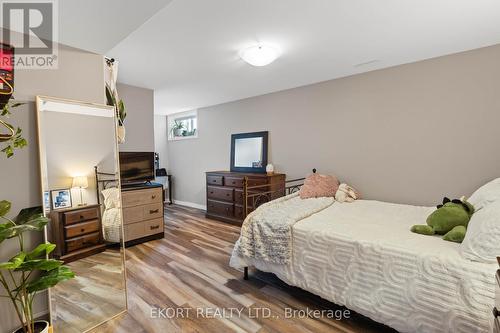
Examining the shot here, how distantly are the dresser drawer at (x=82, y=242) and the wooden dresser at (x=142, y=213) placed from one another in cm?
135

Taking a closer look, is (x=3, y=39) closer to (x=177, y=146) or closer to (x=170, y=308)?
(x=170, y=308)

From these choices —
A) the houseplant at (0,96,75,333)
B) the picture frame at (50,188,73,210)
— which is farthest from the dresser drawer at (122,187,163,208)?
the houseplant at (0,96,75,333)

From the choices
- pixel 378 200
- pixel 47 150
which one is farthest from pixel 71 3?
pixel 378 200

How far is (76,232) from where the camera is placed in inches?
67.5

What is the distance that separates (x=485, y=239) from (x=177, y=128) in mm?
5755

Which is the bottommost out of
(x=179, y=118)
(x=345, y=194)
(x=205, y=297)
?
(x=205, y=297)

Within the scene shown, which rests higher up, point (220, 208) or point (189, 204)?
point (220, 208)

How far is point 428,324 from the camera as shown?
131cm

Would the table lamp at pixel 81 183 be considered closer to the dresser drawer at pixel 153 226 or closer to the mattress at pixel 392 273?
the mattress at pixel 392 273

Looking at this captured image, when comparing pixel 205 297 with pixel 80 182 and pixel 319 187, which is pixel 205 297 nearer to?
pixel 80 182

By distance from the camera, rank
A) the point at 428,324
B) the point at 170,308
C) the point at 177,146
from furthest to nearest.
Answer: the point at 177,146 → the point at 170,308 → the point at 428,324

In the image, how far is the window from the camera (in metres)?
5.46

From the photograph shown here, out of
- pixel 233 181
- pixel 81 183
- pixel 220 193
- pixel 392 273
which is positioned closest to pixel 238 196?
pixel 233 181

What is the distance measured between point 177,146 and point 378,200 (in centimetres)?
466
